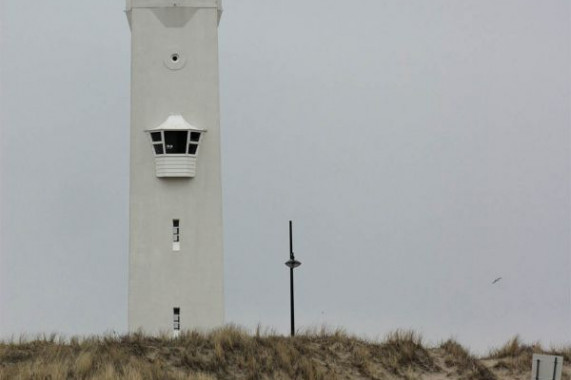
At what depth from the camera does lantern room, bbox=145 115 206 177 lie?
55094 millimetres

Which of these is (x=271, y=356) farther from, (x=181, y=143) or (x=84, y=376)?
(x=181, y=143)

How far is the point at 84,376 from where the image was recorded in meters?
38.9

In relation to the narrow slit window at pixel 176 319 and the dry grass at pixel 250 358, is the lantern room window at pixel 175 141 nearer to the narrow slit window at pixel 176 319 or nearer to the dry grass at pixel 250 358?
the narrow slit window at pixel 176 319

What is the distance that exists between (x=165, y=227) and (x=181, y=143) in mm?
3245

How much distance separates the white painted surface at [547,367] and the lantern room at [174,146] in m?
23.2

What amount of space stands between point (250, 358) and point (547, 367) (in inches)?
399

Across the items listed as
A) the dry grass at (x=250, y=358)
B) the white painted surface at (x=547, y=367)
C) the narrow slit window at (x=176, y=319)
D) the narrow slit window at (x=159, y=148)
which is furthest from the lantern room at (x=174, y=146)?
the white painted surface at (x=547, y=367)

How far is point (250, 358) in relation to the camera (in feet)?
137

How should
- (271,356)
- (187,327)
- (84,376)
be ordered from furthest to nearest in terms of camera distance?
1. (187,327)
2. (271,356)
3. (84,376)

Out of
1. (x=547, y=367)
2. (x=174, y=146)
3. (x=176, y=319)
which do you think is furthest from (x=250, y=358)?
(x=174, y=146)

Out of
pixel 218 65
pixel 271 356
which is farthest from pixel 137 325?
pixel 271 356

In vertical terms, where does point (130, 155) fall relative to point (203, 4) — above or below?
below

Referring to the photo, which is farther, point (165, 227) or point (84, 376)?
point (165, 227)

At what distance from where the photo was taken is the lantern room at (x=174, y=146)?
55.1 metres
